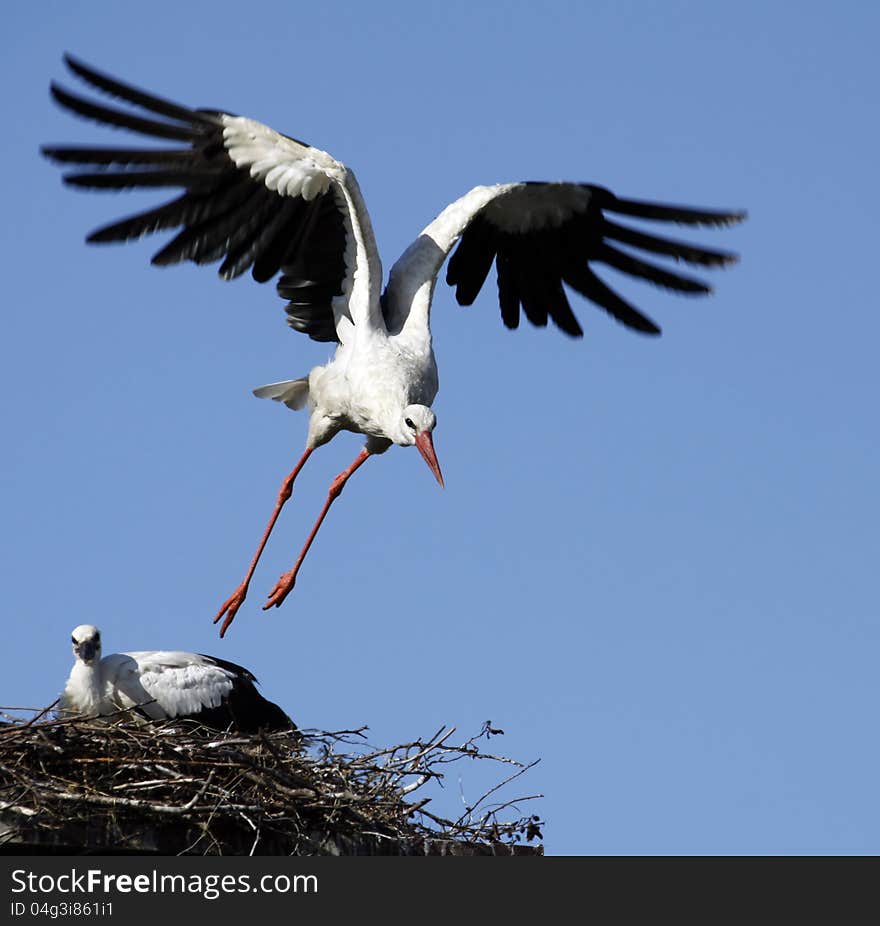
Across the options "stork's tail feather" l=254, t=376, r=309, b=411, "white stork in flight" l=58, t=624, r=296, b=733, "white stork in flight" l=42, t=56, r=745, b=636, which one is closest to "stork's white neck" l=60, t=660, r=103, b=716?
"white stork in flight" l=58, t=624, r=296, b=733

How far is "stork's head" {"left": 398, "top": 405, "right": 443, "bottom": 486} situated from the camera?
26.4 feet

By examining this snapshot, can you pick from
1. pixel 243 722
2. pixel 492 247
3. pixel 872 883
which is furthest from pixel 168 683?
pixel 492 247

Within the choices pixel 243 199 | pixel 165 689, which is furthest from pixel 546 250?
pixel 165 689

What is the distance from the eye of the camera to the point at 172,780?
5.59 m

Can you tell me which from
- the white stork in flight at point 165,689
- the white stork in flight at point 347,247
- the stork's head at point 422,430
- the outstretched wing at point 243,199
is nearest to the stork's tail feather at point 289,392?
the white stork in flight at point 347,247

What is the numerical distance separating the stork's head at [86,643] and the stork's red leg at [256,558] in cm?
195

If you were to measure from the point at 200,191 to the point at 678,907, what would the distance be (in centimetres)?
441

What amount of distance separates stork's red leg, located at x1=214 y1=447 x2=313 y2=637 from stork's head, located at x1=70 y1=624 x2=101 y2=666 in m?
1.95

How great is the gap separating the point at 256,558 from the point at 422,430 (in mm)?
1518

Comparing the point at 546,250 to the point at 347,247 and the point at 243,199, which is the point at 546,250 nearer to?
the point at 347,247

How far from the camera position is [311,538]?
935cm

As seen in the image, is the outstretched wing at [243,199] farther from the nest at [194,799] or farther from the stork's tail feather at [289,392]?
the nest at [194,799]

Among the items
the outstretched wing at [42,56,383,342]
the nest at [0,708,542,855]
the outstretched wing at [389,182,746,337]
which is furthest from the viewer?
the outstretched wing at [389,182,746,337]

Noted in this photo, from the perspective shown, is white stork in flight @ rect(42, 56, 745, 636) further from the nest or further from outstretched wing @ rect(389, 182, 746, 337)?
the nest
